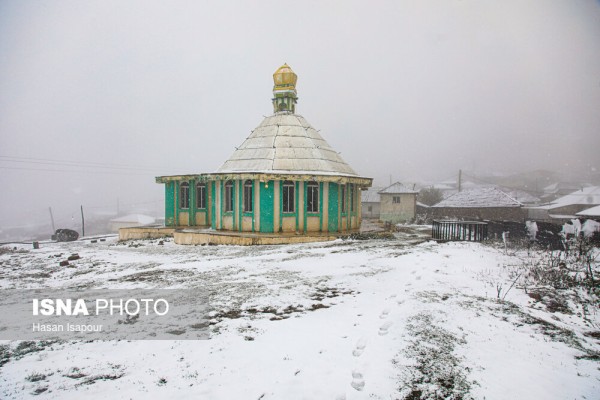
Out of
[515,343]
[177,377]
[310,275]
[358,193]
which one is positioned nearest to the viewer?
[177,377]

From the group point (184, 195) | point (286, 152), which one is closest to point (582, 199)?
point (286, 152)

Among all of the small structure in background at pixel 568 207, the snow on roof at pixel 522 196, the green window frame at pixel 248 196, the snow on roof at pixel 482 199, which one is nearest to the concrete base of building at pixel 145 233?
the green window frame at pixel 248 196

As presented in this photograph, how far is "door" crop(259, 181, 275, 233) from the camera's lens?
683 inches

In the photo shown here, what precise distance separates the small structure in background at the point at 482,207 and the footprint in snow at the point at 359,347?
33.2m

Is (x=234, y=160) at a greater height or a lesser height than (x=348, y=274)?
greater

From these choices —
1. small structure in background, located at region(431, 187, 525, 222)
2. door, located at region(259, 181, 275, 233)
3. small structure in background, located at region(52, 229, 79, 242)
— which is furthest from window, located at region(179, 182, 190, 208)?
small structure in background, located at region(431, 187, 525, 222)

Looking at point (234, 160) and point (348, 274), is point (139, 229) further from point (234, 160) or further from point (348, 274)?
point (348, 274)

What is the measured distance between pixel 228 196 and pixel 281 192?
3234mm

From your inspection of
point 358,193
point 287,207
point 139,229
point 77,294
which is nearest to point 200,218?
point 139,229

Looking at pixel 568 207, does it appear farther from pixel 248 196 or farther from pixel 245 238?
pixel 245 238

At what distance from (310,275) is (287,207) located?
8.80m

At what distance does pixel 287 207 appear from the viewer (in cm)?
1777

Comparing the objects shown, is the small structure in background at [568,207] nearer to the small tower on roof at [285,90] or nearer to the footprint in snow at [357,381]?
the small tower on roof at [285,90]

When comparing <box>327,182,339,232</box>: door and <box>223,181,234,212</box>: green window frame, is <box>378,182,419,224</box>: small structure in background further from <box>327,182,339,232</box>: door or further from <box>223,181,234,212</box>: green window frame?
<box>223,181,234,212</box>: green window frame
